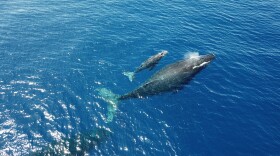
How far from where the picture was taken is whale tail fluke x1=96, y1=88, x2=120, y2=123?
36.5 metres

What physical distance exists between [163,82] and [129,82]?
6053mm

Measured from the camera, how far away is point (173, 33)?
5612 centimetres

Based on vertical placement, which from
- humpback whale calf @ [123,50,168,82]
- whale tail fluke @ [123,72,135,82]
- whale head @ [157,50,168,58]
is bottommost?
whale tail fluke @ [123,72,135,82]

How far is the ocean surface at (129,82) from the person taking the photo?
110 ft

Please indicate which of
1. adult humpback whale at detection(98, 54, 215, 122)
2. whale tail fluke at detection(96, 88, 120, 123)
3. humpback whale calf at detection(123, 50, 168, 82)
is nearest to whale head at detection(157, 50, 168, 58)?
humpback whale calf at detection(123, 50, 168, 82)

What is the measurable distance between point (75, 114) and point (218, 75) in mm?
25477

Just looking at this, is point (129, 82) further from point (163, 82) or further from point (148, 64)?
point (163, 82)

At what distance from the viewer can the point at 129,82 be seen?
42219mm

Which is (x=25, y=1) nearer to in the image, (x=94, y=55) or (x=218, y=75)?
(x=94, y=55)

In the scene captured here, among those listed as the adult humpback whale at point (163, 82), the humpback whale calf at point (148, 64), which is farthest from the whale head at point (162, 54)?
the adult humpback whale at point (163, 82)

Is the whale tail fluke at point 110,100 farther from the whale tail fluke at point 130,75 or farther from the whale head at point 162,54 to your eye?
the whale head at point 162,54

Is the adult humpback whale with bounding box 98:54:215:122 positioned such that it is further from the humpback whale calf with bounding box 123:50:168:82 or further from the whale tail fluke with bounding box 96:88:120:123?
→ the humpback whale calf with bounding box 123:50:168:82

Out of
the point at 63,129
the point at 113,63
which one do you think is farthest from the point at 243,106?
the point at 63,129

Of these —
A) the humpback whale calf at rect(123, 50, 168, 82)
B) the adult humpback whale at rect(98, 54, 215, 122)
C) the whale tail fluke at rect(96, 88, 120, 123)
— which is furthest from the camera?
the humpback whale calf at rect(123, 50, 168, 82)
